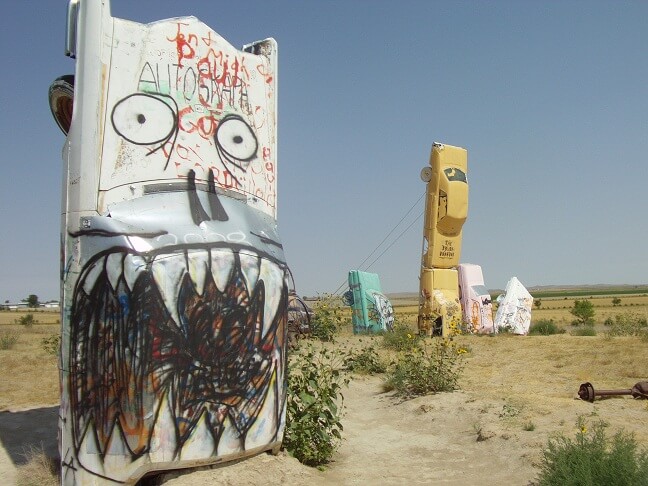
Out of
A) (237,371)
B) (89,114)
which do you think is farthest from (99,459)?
(89,114)

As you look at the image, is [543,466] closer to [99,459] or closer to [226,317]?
[226,317]

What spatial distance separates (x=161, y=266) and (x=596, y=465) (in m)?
3.46

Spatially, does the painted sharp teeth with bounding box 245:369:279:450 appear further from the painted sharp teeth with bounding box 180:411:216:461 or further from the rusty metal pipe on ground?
the rusty metal pipe on ground

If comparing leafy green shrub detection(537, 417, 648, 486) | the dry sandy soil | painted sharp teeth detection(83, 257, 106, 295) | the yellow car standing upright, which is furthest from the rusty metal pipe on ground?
the yellow car standing upright

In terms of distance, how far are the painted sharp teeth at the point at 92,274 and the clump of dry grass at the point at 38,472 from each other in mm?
1842

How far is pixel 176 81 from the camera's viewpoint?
593 cm

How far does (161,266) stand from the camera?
5215 mm

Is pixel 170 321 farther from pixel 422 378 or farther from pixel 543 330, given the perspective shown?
pixel 543 330

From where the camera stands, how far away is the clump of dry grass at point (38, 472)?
236 inches

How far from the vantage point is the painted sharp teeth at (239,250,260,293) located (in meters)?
5.64

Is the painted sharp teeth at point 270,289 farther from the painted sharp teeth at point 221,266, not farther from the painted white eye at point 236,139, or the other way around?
the painted white eye at point 236,139

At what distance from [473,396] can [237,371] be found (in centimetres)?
408

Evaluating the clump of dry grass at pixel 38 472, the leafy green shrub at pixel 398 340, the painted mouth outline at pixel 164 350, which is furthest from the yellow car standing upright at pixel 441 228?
the painted mouth outline at pixel 164 350

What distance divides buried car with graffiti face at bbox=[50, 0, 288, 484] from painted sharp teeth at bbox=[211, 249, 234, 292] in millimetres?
12
